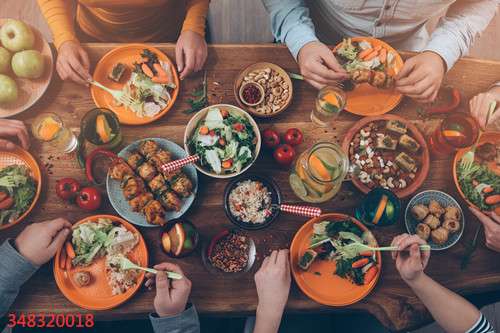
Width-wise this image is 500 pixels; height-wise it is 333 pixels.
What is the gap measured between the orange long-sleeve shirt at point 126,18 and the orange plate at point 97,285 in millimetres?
972

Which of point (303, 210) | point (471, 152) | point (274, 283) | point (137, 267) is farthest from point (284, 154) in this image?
point (471, 152)

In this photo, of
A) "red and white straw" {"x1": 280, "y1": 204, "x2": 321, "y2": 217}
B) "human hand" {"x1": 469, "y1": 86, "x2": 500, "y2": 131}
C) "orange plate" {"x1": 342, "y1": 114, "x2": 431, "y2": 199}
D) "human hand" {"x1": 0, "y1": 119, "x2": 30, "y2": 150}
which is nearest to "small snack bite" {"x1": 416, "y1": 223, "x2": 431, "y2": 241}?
"orange plate" {"x1": 342, "y1": 114, "x2": 431, "y2": 199}

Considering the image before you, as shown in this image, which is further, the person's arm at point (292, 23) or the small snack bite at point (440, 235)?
the person's arm at point (292, 23)

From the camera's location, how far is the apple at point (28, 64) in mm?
1466

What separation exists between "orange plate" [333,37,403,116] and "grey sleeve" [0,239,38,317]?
150 centimetres

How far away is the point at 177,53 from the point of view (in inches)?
62.6

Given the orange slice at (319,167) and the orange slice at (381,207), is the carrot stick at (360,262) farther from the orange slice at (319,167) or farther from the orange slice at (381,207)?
the orange slice at (319,167)

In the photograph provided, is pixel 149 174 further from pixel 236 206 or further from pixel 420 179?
pixel 420 179

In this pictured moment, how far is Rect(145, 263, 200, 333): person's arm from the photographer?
4.31 feet

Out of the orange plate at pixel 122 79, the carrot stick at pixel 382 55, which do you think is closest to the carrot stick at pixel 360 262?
the carrot stick at pixel 382 55

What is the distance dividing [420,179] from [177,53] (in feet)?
4.01

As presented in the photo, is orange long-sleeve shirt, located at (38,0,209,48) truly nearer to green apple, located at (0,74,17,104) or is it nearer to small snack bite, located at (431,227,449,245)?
green apple, located at (0,74,17,104)

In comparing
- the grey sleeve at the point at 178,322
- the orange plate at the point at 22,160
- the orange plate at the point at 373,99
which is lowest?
the grey sleeve at the point at 178,322

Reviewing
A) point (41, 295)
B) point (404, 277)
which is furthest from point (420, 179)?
point (41, 295)
